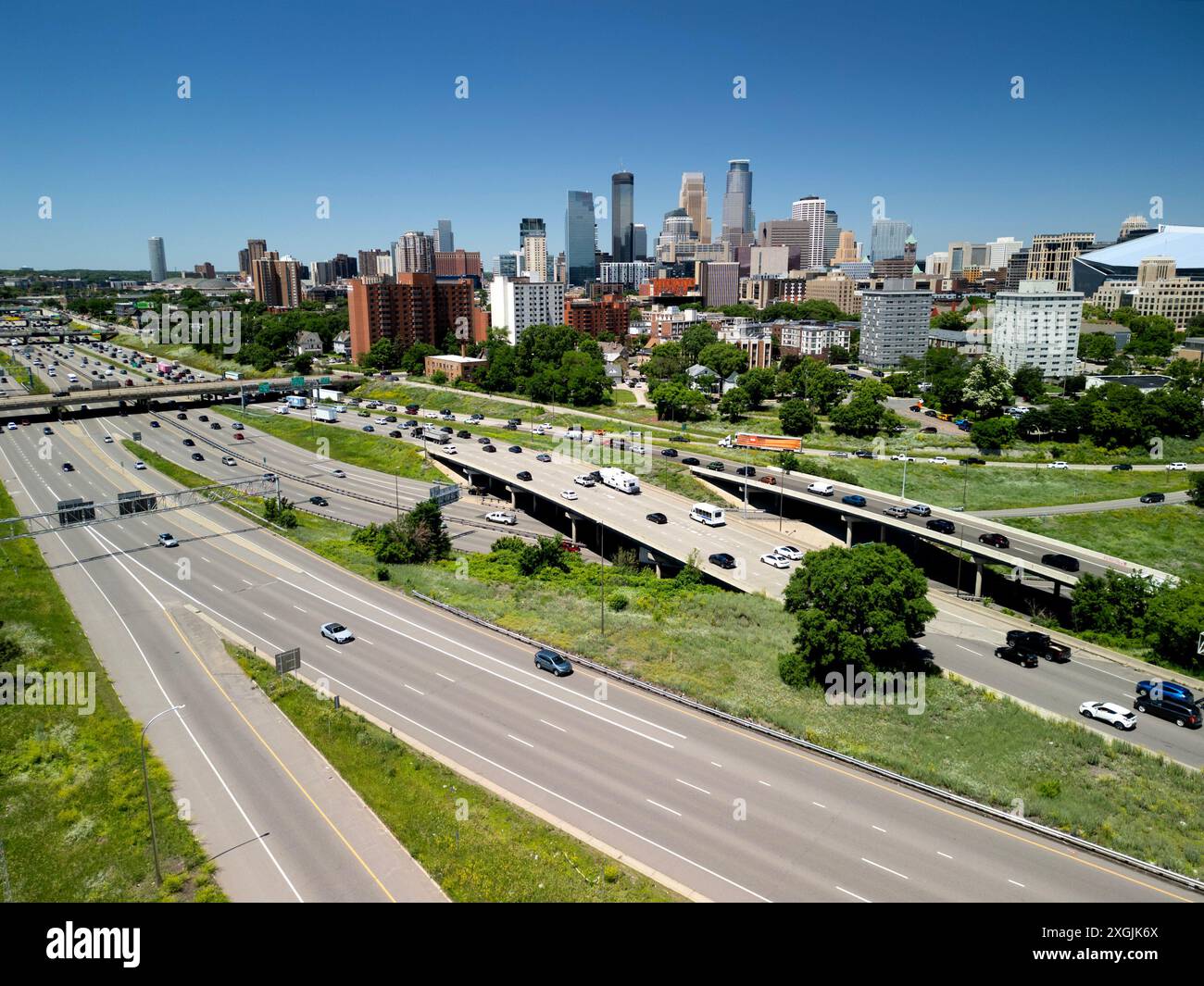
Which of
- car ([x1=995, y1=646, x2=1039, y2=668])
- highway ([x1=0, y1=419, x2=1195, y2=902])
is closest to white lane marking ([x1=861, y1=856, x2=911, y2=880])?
highway ([x1=0, y1=419, x2=1195, y2=902])

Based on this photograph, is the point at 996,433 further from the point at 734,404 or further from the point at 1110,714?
the point at 1110,714

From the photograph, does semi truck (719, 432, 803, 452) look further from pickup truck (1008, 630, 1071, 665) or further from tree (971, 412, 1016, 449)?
pickup truck (1008, 630, 1071, 665)

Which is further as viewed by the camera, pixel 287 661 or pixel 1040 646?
pixel 1040 646

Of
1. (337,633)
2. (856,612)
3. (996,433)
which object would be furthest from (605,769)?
(996,433)
